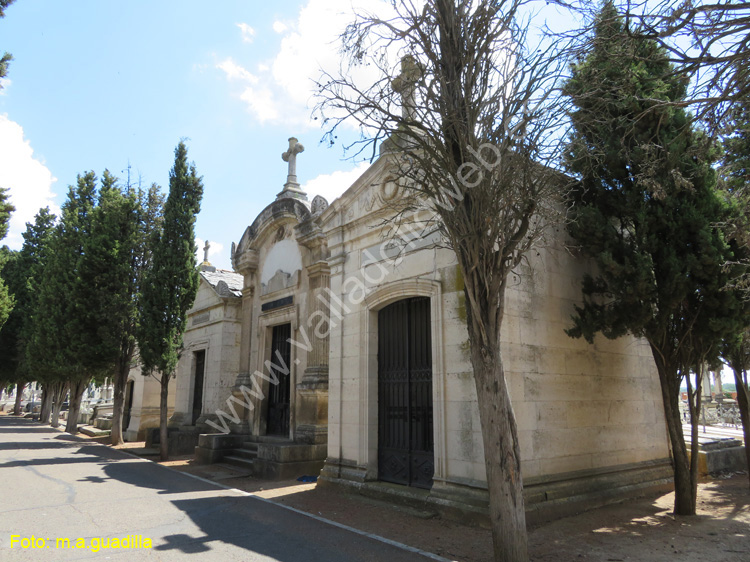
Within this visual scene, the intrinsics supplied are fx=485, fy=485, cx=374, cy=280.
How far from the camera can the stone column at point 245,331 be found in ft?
44.3

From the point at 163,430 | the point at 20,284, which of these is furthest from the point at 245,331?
the point at 20,284

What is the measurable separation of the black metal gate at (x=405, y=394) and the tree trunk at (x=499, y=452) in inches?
116

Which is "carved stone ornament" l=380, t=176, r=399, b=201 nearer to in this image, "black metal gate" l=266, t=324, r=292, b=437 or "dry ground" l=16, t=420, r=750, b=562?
"dry ground" l=16, t=420, r=750, b=562

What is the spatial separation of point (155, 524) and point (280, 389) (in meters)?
6.49

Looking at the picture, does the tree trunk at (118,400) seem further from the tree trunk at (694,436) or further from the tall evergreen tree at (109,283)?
the tree trunk at (694,436)

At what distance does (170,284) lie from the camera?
1448cm

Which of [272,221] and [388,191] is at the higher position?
[272,221]

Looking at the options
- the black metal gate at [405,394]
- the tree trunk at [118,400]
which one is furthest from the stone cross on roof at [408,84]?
the tree trunk at [118,400]

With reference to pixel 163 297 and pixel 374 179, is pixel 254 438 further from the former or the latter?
pixel 374 179

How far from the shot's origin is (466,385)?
22.7 ft

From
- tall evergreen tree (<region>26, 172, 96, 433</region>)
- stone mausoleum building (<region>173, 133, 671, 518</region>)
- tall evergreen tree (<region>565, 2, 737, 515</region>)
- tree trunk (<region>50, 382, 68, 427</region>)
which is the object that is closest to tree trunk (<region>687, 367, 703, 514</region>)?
tall evergreen tree (<region>565, 2, 737, 515</region>)

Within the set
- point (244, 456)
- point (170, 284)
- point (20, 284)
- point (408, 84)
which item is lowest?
point (244, 456)

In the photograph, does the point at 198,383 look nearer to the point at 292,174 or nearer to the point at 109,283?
the point at 109,283

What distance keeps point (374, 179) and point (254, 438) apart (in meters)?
7.77
